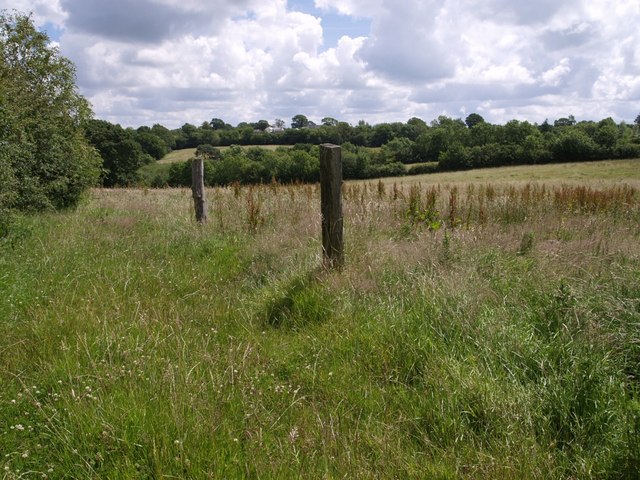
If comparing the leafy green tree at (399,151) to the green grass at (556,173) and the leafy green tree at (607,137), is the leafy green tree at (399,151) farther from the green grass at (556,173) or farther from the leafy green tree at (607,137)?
the leafy green tree at (607,137)

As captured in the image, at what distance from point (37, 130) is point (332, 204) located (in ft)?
38.8

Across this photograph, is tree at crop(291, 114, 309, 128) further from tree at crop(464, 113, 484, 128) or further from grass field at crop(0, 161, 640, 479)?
Answer: grass field at crop(0, 161, 640, 479)

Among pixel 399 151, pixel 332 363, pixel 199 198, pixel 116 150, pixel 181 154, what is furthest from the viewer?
pixel 181 154

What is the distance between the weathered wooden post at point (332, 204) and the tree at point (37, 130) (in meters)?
6.27

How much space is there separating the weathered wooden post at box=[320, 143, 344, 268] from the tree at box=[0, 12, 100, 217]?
6271mm

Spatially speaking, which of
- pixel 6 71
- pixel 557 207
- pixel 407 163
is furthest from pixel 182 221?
pixel 407 163

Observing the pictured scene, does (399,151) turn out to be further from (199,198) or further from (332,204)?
(332,204)

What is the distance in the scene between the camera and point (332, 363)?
3.82m

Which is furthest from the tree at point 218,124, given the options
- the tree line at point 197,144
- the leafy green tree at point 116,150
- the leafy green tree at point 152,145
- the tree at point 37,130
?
the tree at point 37,130

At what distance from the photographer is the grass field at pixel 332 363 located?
2.60 m

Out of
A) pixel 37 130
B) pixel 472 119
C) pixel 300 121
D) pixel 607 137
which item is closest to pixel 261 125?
pixel 300 121

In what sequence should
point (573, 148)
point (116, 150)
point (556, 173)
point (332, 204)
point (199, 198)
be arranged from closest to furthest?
1. point (332, 204)
2. point (199, 198)
3. point (556, 173)
4. point (116, 150)
5. point (573, 148)

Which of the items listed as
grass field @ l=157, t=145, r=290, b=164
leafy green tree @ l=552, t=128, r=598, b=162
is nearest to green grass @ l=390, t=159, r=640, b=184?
leafy green tree @ l=552, t=128, r=598, b=162

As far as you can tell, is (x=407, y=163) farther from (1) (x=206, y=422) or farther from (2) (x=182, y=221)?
(1) (x=206, y=422)
